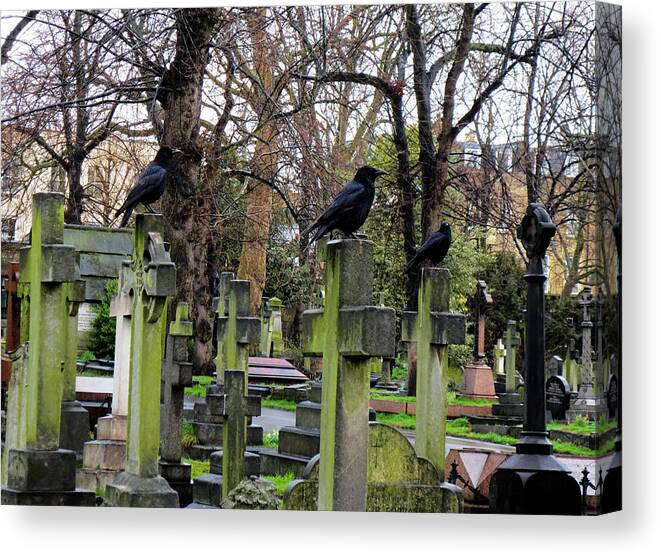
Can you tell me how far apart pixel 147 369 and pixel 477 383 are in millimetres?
2292

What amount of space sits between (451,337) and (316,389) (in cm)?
125

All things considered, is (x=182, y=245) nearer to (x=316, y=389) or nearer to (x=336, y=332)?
(x=316, y=389)

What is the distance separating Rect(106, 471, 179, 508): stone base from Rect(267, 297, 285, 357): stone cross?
1.50 metres

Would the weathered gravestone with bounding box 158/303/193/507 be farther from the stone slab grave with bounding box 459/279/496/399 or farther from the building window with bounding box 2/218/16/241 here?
the stone slab grave with bounding box 459/279/496/399

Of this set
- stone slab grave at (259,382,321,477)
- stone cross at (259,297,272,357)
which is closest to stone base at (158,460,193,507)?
stone slab grave at (259,382,321,477)

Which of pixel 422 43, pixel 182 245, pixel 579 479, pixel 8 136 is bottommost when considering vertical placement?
pixel 579 479

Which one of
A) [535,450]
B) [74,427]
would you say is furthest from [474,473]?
[74,427]

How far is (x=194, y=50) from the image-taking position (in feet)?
28.7

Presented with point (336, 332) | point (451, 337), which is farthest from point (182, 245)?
point (336, 332)

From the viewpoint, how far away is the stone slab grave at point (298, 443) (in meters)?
9.00

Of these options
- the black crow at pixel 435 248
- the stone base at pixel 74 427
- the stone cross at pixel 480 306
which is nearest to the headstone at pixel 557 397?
the stone cross at pixel 480 306

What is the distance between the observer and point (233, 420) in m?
8.39

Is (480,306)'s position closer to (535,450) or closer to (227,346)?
(535,450)

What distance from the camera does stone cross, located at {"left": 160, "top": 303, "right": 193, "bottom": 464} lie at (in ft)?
29.7
